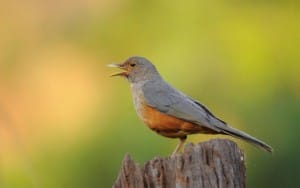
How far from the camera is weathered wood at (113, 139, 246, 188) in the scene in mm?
6254

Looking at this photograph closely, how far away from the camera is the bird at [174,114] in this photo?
7.82 meters

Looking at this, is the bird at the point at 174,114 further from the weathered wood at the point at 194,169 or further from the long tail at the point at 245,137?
the weathered wood at the point at 194,169

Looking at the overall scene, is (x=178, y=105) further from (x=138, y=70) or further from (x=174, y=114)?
(x=138, y=70)

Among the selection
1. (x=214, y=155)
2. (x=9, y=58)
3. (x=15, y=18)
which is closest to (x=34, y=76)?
(x=9, y=58)

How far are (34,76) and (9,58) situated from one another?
40cm

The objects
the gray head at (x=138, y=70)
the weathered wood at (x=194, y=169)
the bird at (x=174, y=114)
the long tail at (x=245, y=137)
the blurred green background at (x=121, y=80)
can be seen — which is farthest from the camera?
the blurred green background at (x=121, y=80)

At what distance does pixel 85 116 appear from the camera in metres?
11.7

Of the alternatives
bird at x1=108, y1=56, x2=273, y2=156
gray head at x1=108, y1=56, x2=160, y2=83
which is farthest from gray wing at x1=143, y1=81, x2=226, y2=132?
gray head at x1=108, y1=56, x2=160, y2=83

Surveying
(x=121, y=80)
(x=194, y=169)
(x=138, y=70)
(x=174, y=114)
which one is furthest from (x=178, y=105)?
(x=121, y=80)

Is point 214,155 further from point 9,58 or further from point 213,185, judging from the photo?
point 9,58

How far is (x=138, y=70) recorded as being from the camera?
8688 millimetres

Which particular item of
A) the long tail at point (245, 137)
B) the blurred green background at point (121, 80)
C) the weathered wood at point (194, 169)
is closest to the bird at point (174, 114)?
the long tail at point (245, 137)

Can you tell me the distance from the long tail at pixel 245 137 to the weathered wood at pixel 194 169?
1150 mm

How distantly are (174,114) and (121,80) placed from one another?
3.88 meters
